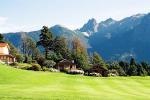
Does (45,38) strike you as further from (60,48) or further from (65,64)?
(65,64)

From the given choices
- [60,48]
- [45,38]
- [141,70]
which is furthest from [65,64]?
[141,70]

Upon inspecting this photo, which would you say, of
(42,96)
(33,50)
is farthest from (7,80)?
(33,50)

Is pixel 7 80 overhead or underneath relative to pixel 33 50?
underneath

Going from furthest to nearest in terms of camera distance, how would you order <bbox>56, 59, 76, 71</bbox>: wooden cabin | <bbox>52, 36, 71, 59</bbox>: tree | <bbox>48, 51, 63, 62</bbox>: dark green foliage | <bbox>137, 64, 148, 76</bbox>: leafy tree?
<bbox>52, 36, 71, 59</bbox>: tree < <bbox>137, 64, 148, 76</bbox>: leafy tree < <bbox>48, 51, 63, 62</bbox>: dark green foliage < <bbox>56, 59, 76, 71</bbox>: wooden cabin

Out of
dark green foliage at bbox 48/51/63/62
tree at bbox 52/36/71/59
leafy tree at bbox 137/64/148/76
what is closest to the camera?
dark green foliage at bbox 48/51/63/62

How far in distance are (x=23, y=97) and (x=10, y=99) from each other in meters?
2.01

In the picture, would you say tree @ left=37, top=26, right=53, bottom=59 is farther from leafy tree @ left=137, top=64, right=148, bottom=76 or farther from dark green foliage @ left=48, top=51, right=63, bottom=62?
leafy tree @ left=137, top=64, right=148, bottom=76

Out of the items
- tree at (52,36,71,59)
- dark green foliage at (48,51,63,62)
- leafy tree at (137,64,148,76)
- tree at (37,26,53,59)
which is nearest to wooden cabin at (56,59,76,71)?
dark green foliage at (48,51,63,62)

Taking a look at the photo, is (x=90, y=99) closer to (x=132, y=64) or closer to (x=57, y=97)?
(x=57, y=97)

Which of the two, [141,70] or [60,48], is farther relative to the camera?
[60,48]

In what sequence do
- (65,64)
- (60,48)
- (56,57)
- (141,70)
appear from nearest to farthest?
1. (65,64)
2. (56,57)
3. (141,70)
4. (60,48)

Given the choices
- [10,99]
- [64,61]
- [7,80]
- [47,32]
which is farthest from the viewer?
[47,32]

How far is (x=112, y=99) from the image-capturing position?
3497 cm

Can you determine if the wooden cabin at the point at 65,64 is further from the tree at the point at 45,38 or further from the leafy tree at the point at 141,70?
the leafy tree at the point at 141,70
